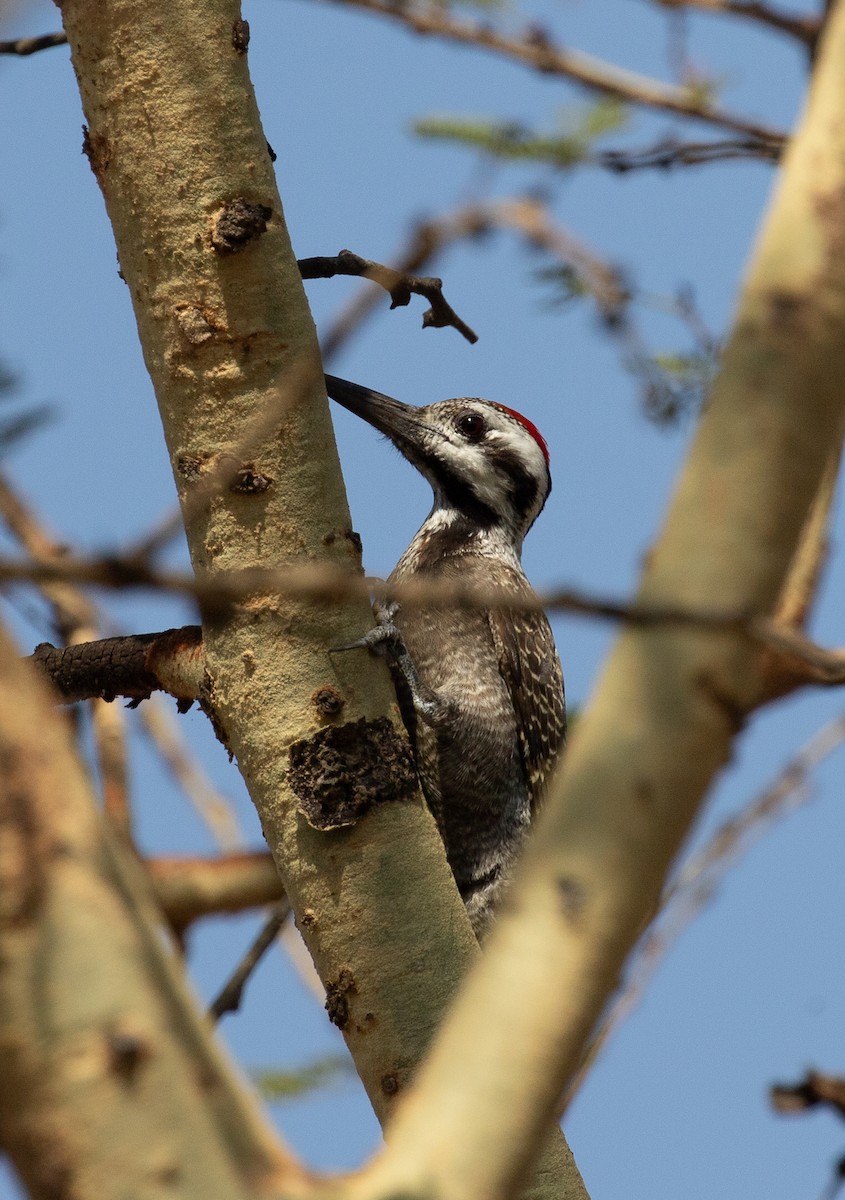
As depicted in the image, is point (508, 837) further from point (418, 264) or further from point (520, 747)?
point (418, 264)

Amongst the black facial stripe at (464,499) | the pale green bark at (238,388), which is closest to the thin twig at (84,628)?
the pale green bark at (238,388)

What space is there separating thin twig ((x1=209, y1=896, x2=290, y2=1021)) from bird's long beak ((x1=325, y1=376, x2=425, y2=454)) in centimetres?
201

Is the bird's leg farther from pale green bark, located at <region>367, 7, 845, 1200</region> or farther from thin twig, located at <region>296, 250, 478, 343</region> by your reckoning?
pale green bark, located at <region>367, 7, 845, 1200</region>

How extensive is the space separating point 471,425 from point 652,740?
385 centimetres

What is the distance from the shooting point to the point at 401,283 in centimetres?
326

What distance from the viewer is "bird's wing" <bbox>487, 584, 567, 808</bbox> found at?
455cm

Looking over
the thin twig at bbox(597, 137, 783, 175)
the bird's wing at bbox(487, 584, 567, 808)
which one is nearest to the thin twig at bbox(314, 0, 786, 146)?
the thin twig at bbox(597, 137, 783, 175)

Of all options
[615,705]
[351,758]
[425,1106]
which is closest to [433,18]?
[351,758]

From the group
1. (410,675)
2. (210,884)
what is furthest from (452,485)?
(210,884)

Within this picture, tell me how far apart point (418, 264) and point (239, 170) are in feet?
3.88

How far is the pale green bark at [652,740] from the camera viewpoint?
1337mm

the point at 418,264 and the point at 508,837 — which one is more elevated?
the point at 418,264

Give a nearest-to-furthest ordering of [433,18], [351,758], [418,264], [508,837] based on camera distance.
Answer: [418,264]
[351,758]
[433,18]
[508,837]

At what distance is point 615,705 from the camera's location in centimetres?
138
